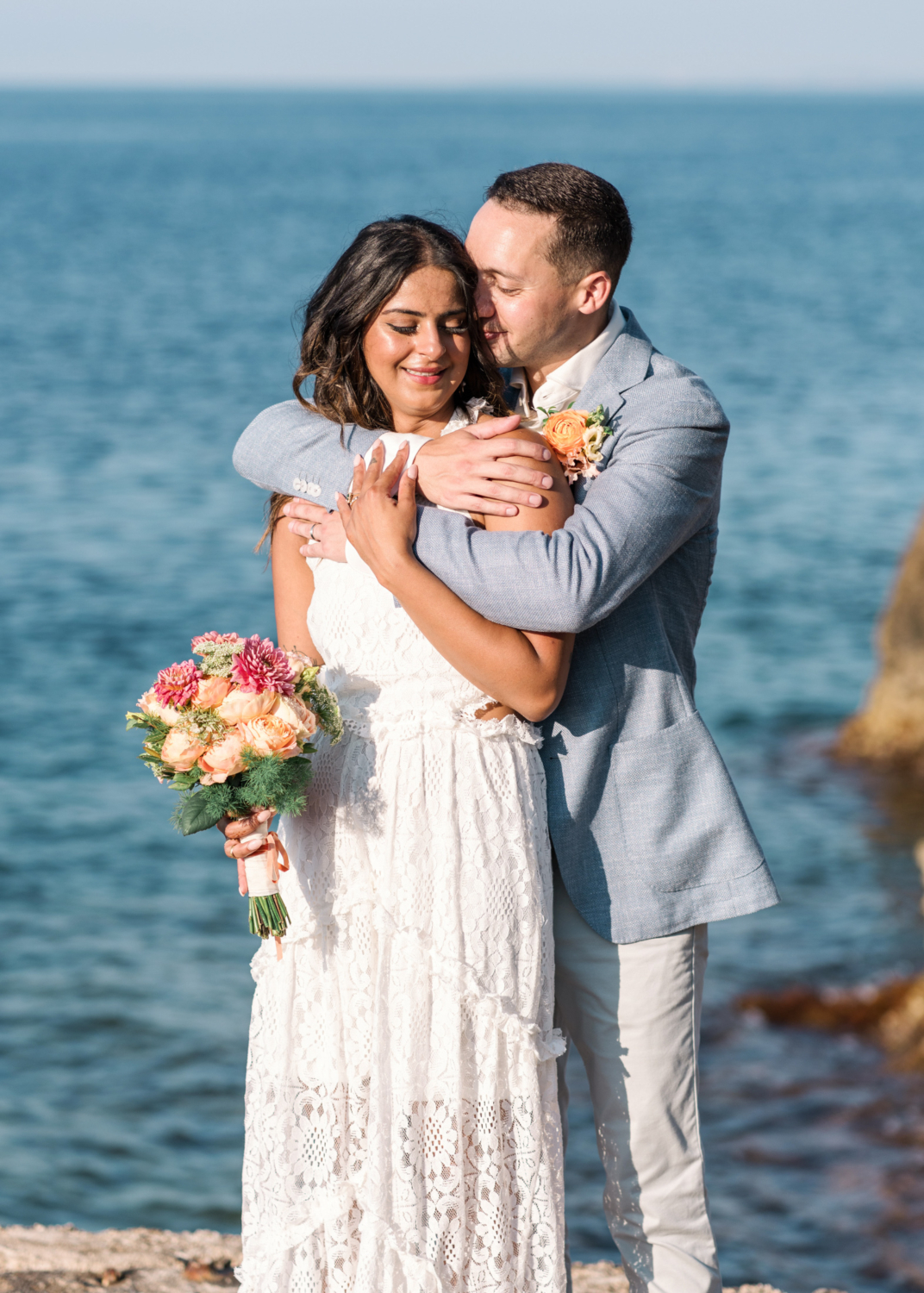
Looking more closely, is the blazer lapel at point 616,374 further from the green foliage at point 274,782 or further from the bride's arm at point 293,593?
the green foliage at point 274,782

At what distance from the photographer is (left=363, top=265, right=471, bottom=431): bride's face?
321 cm

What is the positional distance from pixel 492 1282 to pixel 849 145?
116451 mm

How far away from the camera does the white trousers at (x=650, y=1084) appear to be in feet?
10.7

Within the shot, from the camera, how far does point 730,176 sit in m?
84.5

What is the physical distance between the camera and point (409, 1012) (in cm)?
296

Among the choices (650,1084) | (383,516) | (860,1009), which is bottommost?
(860,1009)

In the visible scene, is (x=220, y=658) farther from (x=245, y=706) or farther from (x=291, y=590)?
(x=291, y=590)

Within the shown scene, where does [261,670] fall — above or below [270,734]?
above

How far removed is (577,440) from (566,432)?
1.3 inches

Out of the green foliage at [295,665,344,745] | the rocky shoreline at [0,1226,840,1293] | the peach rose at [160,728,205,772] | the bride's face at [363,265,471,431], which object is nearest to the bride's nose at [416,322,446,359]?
the bride's face at [363,265,471,431]

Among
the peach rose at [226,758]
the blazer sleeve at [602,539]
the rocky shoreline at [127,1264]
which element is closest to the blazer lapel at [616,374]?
the blazer sleeve at [602,539]

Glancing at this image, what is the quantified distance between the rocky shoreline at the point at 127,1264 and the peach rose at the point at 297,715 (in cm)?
201

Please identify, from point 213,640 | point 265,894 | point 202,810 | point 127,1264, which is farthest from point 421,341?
point 127,1264

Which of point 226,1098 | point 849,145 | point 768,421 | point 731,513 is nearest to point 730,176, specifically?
point 849,145
